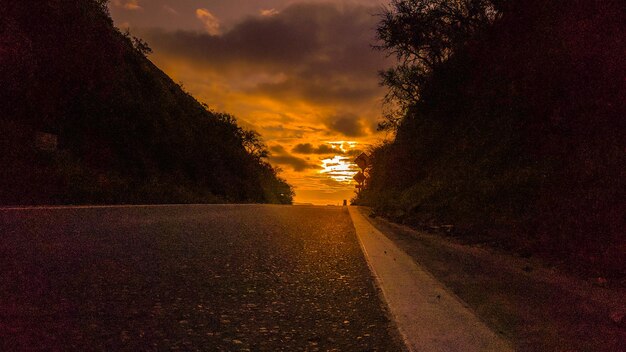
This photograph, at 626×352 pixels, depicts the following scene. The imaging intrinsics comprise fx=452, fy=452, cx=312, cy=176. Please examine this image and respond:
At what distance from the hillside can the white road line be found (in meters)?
9.81

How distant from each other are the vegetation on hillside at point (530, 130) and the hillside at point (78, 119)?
29.9 feet

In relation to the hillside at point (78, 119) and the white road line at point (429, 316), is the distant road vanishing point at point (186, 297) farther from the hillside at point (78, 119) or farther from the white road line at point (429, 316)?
the hillside at point (78, 119)

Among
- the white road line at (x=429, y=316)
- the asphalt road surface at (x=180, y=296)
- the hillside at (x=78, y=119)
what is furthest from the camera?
the hillside at (x=78, y=119)

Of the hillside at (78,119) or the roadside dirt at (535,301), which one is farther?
the hillside at (78,119)

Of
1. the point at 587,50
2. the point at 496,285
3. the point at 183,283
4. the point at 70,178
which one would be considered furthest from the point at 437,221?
the point at 70,178

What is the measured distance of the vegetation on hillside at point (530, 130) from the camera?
557cm

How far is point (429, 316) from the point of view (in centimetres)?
239

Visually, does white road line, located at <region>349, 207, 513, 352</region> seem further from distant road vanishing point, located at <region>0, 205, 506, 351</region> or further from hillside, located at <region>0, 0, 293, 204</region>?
hillside, located at <region>0, 0, 293, 204</region>

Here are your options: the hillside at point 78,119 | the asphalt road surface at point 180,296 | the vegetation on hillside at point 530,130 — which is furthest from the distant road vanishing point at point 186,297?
the hillside at point 78,119

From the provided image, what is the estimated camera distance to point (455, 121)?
16.7 m

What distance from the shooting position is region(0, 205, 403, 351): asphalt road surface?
1.83 m

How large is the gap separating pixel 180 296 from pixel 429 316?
1.35 m

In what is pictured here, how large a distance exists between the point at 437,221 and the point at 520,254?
12.1 ft

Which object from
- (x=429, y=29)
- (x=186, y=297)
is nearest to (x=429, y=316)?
(x=186, y=297)
